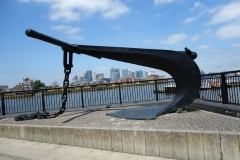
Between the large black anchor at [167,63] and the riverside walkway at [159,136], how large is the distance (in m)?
0.42

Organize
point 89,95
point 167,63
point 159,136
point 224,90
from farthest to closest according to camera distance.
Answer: point 89,95
point 224,90
point 167,63
point 159,136

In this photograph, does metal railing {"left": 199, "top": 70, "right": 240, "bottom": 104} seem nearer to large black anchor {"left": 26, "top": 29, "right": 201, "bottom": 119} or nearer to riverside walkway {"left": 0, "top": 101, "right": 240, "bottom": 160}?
large black anchor {"left": 26, "top": 29, "right": 201, "bottom": 119}

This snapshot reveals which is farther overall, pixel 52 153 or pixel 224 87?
pixel 224 87

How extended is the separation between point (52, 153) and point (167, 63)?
172 inches

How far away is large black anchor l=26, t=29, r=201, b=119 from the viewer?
6738 mm

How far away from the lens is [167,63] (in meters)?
6.93

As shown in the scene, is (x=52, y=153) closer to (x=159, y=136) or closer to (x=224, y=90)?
(x=159, y=136)

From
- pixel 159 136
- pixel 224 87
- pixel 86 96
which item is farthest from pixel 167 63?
pixel 86 96

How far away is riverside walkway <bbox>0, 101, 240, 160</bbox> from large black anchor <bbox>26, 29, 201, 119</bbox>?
0.42 meters

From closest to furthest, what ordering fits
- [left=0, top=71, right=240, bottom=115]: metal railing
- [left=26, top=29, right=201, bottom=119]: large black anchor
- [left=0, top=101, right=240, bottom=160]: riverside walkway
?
[left=0, top=101, right=240, bottom=160]: riverside walkway → [left=26, top=29, right=201, bottom=119]: large black anchor → [left=0, top=71, right=240, bottom=115]: metal railing

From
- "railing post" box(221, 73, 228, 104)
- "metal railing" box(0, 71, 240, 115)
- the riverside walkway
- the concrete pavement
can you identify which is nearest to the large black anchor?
the riverside walkway

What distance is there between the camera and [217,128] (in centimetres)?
480

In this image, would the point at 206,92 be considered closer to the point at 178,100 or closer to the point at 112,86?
the point at 178,100

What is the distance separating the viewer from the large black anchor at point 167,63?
22.1 feet
